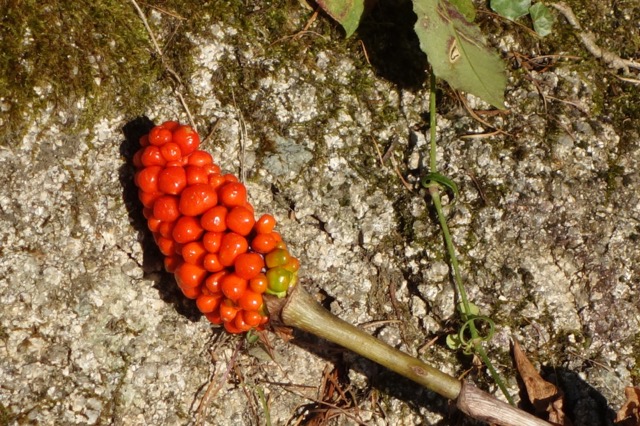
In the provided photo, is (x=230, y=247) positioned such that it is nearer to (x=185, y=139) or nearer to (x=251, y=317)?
(x=251, y=317)

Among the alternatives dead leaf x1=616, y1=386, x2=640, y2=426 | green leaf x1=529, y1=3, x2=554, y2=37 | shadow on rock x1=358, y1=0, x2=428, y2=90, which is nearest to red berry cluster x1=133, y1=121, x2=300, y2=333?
shadow on rock x1=358, y1=0, x2=428, y2=90

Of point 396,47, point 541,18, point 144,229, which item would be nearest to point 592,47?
point 541,18

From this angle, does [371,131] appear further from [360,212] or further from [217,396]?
[217,396]

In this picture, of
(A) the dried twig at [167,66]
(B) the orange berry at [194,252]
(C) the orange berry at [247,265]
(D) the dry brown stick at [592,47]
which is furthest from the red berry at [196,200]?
(D) the dry brown stick at [592,47]

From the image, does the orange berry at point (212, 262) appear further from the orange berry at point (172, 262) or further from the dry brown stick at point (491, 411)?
the dry brown stick at point (491, 411)

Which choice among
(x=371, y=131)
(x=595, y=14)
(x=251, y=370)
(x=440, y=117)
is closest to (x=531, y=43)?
(x=595, y=14)

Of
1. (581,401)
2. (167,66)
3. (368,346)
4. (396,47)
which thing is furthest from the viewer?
(396,47)

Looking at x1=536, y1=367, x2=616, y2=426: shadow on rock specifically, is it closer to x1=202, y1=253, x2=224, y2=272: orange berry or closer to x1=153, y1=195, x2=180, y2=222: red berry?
x1=202, y1=253, x2=224, y2=272: orange berry
